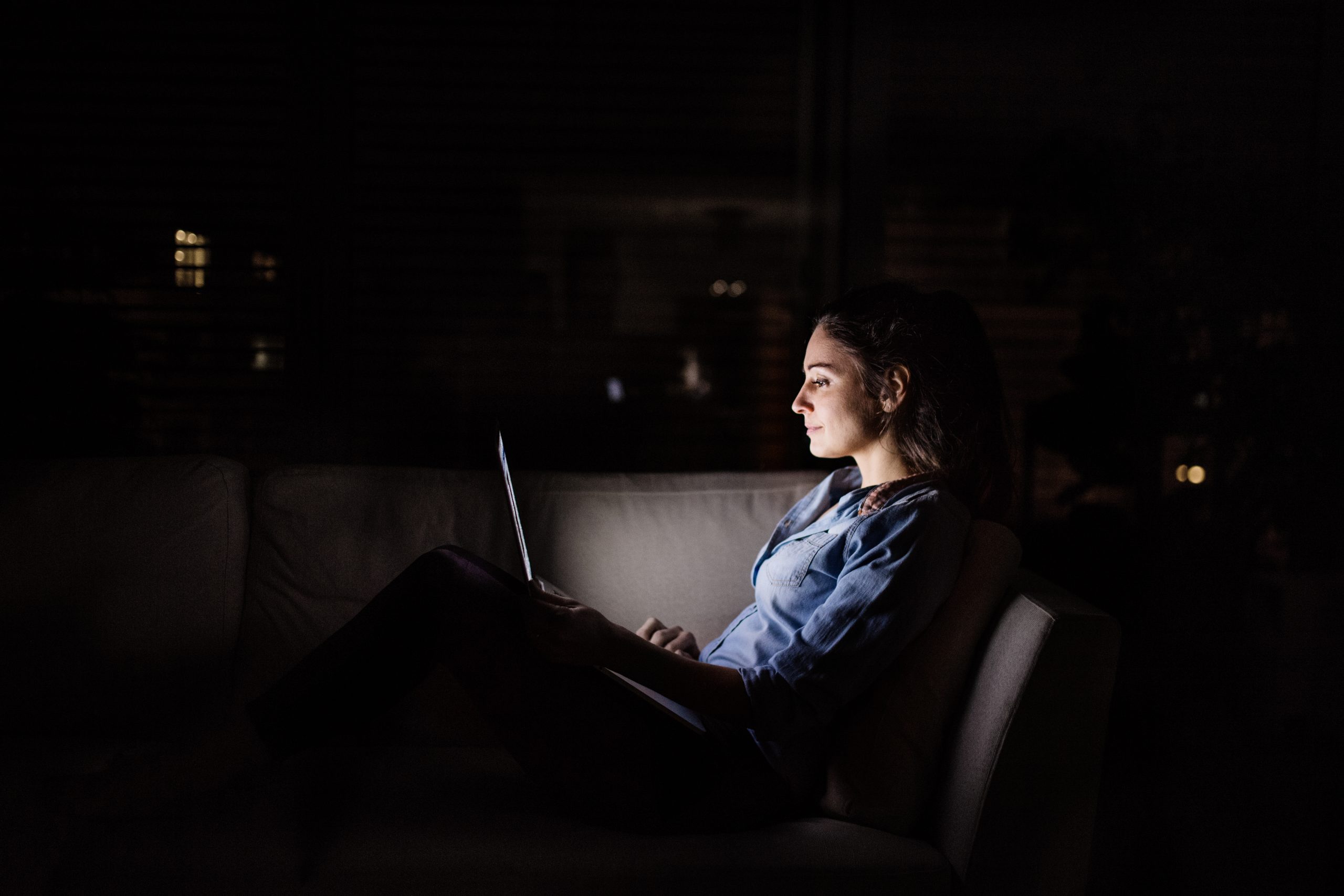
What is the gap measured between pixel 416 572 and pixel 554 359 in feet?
3.71

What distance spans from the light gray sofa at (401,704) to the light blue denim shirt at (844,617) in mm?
113

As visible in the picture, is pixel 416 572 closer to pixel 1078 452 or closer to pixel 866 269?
pixel 866 269

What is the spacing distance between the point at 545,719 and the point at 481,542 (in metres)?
0.59

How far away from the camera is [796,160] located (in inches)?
93.7

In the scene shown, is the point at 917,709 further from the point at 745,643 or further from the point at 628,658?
the point at 628,658

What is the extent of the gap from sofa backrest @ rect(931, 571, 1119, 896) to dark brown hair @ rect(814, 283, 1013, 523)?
25 centimetres

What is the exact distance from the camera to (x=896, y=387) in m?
1.38

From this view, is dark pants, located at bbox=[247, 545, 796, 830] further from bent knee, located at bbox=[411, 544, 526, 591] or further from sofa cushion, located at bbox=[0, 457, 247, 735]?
sofa cushion, located at bbox=[0, 457, 247, 735]

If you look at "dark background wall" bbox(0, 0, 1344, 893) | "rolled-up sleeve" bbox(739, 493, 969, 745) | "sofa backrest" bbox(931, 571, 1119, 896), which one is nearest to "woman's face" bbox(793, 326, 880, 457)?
"rolled-up sleeve" bbox(739, 493, 969, 745)

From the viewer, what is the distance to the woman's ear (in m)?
1.38

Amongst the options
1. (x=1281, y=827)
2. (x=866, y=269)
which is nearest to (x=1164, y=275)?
(x=866, y=269)

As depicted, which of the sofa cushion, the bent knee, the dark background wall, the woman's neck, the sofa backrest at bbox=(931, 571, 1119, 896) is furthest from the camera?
the dark background wall

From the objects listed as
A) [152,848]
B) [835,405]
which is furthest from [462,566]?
[835,405]

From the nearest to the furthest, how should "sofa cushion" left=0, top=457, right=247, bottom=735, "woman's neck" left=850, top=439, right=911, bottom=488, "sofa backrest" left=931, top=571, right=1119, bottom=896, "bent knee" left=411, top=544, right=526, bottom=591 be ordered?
"sofa backrest" left=931, top=571, right=1119, bottom=896
"bent knee" left=411, top=544, right=526, bottom=591
"woman's neck" left=850, top=439, right=911, bottom=488
"sofa cushion" left=0, top=457, right=247, bottom=735
